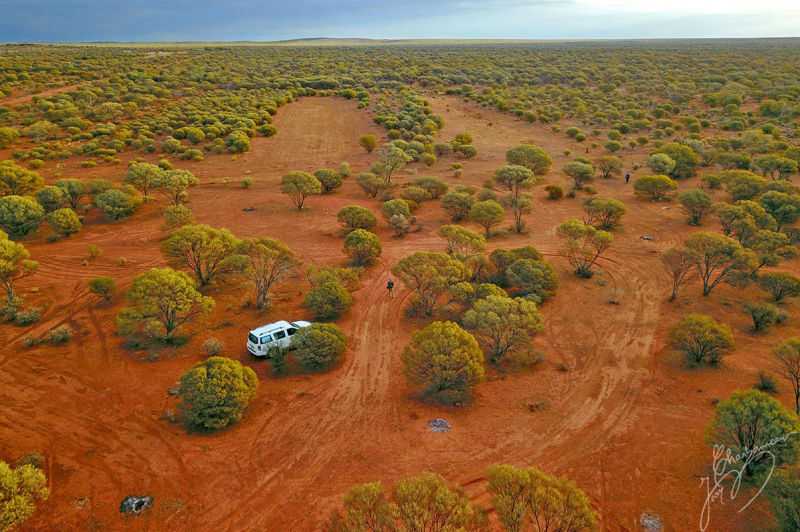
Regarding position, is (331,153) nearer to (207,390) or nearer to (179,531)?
(207,390)

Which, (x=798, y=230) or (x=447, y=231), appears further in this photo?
(x=798, y=230)

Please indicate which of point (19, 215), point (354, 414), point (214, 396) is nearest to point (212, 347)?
point (214, 396)

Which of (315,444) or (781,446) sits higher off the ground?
(781,446)

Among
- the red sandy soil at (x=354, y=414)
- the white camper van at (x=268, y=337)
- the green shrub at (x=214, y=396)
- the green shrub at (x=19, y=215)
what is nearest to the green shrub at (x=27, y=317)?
the red sandy soil at (x=354, y=414)

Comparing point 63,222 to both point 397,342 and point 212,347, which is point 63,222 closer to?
point 212,347

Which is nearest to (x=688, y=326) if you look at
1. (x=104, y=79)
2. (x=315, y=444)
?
(x=315, y=444)

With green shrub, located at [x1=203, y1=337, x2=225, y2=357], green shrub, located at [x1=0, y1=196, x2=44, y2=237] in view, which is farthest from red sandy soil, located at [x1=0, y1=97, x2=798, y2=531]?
green shrub, located at [x1=0, y1=196, x2=44, y2=237]

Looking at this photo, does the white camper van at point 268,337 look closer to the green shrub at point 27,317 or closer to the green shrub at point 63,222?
the green shrub at point 27,317
